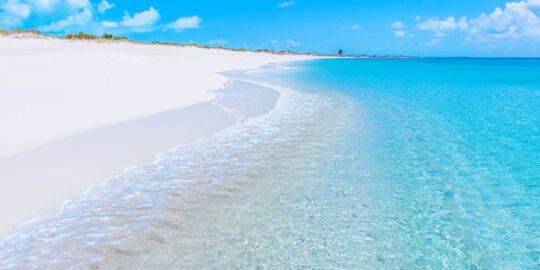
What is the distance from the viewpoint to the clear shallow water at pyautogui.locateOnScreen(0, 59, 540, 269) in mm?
3590

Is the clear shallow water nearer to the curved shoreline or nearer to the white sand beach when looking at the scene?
the curved shoreline

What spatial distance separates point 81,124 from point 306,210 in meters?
5.87

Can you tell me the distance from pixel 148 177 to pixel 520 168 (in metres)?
6.52

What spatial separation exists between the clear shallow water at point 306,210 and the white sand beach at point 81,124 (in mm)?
444

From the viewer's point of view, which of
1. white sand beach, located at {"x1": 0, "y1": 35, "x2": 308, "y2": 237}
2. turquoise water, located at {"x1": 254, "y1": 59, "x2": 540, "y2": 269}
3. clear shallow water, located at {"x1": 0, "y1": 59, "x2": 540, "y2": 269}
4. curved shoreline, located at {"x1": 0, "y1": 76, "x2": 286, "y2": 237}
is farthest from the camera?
white sand beach, located at {"x1": 0, "y1": 35, "x2": 308, "y2": 237}

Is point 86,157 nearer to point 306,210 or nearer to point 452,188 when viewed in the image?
point 306,210

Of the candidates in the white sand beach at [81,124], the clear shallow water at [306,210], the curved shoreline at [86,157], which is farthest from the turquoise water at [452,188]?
the white sand beach at [81,124]

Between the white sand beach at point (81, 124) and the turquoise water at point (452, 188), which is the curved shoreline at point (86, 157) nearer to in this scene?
the white sand beach at point (81, 124)

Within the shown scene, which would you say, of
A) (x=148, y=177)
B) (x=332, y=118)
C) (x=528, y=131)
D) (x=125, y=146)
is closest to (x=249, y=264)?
(x=148, y=177)

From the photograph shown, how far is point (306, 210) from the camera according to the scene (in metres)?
4.59

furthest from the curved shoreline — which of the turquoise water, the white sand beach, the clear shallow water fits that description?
the turquoise water

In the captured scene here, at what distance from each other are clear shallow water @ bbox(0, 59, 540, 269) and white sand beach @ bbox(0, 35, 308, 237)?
0.44m

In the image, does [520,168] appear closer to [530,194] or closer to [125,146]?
[530,194]

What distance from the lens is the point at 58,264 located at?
11.1 feet
